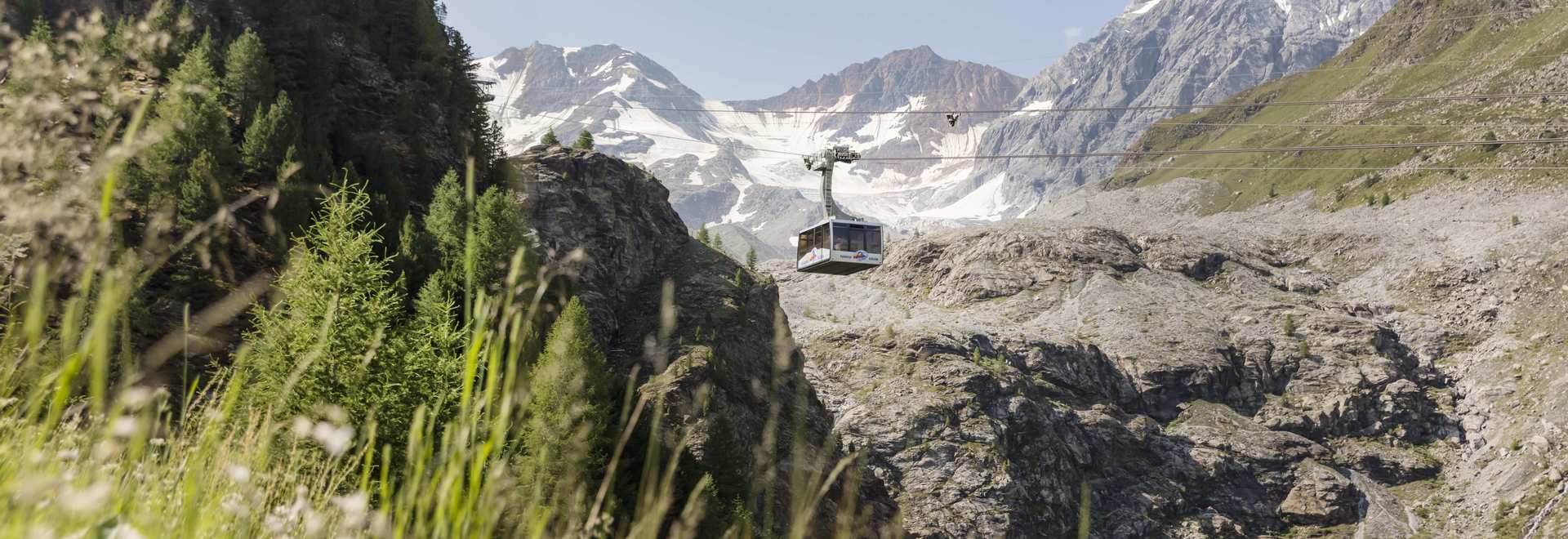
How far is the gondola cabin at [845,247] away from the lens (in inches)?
1515

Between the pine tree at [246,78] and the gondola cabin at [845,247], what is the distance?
30466 mm

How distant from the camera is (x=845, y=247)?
38656 mm

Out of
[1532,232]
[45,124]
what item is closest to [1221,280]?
[1532,232]

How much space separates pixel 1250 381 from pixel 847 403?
67.6 m

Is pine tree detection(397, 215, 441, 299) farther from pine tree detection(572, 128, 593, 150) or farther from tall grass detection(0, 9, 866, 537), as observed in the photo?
pine tree detection(572, 128, 593, 150)

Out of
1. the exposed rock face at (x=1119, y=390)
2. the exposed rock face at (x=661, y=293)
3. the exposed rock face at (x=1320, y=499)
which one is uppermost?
the exposed rock face at (x=661, y=293)

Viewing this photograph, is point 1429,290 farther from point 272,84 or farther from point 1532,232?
point 272,84

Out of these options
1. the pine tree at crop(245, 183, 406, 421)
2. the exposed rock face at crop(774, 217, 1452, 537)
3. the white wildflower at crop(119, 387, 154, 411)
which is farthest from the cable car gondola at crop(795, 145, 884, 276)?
the exposed rock face at crop(774, 217, 1452, 537)

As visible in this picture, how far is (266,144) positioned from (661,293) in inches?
960

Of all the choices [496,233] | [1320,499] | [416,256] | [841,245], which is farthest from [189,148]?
[1320,499]

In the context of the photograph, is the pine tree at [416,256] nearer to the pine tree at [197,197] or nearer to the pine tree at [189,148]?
the pine tree at [197,197]

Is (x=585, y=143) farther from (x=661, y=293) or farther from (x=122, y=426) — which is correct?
(x=122, y=426)

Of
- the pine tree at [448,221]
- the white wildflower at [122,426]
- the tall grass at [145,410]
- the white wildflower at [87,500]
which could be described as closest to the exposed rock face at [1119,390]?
the pine tree at [448,221]

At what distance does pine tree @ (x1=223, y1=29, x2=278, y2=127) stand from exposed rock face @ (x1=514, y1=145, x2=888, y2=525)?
62.5 ft
